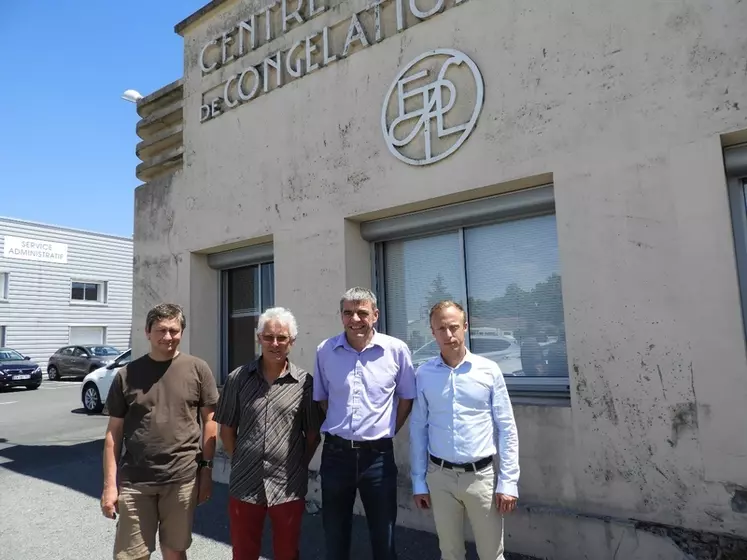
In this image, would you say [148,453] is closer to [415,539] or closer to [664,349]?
[415,539]

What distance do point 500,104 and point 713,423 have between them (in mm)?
2666

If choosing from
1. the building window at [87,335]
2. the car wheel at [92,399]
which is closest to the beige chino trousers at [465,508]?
the car wheel at [92,399]

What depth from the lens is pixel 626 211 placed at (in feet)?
11.3

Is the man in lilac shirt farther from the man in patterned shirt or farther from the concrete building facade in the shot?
the concrete building facade

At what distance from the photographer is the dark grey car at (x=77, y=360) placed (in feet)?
67.1

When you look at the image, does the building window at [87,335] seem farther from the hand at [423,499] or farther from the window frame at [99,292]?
the hand at [423,499]

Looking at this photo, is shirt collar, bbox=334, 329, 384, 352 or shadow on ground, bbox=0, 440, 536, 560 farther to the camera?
shadow on ground, bbox=0, 440, 536, 560

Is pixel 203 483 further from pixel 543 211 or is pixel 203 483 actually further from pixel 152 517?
pixel 543 211

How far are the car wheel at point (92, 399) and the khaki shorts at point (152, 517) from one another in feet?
35.3

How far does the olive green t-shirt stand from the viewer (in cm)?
289

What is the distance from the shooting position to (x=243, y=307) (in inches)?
252

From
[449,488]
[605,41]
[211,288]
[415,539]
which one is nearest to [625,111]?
[605,41]

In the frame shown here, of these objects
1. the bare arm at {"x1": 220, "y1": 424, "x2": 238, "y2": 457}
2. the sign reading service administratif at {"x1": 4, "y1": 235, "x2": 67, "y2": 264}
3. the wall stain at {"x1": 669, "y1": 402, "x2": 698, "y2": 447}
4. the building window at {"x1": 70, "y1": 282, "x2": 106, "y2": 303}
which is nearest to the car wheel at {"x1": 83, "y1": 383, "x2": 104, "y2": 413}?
the bare arm at {"x1": 220, "y1": 424, "x2": 238, "y2": 457}

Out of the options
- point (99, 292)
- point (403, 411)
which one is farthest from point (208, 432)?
point (99, 292)
